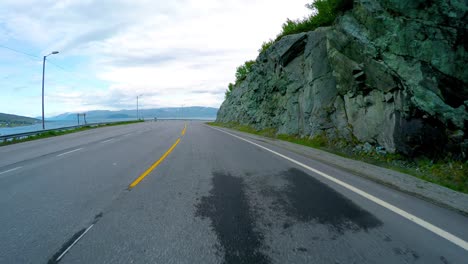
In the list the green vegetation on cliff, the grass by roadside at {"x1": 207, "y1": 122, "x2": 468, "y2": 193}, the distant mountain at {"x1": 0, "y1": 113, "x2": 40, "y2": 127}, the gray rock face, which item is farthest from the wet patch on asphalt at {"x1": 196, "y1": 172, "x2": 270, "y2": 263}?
the distant mountain at {"x1": 0, "y1": 113, "x2": 40, "y2": 127}

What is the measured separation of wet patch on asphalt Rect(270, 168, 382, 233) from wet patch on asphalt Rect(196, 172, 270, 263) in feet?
2.57

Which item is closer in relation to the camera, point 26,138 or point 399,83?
point 399,83

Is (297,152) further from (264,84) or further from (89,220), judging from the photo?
(264,84)

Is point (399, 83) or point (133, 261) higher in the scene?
point (399, 83)

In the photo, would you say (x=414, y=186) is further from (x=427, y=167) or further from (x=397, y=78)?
(x=397, y=78)

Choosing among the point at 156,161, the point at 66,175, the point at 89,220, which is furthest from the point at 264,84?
the point at 89,220

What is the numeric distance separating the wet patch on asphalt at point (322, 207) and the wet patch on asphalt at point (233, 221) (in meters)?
0.78

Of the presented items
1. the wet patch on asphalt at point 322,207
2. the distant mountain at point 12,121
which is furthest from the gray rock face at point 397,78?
the distant mountain at point 12,121

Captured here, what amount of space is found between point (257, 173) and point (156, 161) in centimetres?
407

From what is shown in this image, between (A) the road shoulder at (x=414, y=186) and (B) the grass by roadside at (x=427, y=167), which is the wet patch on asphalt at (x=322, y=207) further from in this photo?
(B) the grass by roadside at (x=427, y=167)

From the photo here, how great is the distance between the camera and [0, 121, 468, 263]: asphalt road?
284 cm

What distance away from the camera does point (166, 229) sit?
346 centimetres

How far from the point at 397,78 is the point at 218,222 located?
8881 millimetres

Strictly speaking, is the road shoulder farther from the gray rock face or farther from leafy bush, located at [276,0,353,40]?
leafy bush, located at [276,0,353,40]
